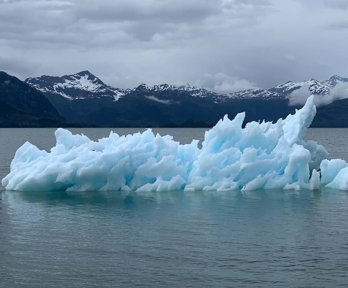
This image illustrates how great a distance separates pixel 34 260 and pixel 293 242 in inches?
335

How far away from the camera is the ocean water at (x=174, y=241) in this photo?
1828 centimetres

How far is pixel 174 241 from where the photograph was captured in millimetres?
22484

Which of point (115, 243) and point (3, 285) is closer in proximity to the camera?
point (3, 285)

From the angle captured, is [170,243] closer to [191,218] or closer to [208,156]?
[191,218]

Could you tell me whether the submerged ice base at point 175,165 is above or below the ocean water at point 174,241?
above

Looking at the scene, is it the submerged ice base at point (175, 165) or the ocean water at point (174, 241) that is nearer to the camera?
the ocean water at point (174, 241)

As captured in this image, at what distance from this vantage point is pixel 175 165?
1427 inches

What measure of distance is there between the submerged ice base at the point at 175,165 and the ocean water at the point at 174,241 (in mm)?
2281

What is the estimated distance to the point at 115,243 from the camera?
22.4m

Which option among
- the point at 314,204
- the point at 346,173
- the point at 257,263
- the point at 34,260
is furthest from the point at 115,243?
the point at 346,173

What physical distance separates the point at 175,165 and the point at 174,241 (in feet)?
45.7

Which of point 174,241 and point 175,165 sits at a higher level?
point 175,165

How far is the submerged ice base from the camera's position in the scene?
117 feet

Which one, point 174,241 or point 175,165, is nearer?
point 174,241
